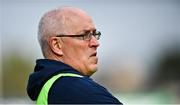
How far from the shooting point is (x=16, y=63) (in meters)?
7.26

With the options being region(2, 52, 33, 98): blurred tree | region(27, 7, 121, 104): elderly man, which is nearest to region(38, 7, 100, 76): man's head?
region(27, 7, 121, 104): elderly man

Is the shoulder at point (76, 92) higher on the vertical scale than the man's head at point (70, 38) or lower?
lower

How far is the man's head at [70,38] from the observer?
238cm

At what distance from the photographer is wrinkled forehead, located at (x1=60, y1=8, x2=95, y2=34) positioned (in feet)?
7.80

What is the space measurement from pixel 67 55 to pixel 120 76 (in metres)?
5.03

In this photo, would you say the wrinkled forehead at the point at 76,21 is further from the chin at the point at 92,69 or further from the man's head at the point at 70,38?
the chin at the point at 92,69

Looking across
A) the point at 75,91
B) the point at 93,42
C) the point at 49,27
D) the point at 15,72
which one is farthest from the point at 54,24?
the point at 15,72

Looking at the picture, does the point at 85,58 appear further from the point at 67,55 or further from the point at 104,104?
the point at 104,104

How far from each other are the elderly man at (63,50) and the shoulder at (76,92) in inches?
1.0

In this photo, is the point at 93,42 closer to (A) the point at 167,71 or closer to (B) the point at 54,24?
(B) the point at 54,24

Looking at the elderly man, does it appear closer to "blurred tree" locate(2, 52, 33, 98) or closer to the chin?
the chin

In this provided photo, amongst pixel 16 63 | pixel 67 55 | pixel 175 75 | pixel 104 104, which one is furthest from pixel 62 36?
pixel 175 75

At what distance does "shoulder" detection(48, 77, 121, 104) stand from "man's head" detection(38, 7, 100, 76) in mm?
243

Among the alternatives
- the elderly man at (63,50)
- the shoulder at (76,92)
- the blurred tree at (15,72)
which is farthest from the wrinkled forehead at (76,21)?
the blurred tree at (15,72)
